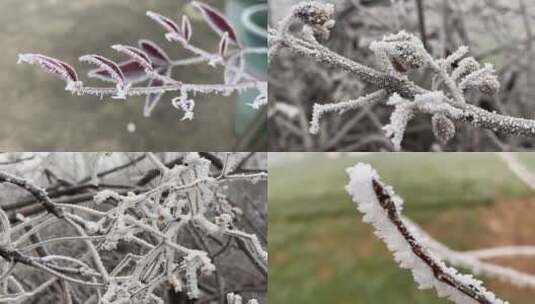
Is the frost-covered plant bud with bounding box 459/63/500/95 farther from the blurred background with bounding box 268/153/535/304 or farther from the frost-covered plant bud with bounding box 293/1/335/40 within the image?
the blurred background with bounding box 268/153/535/304

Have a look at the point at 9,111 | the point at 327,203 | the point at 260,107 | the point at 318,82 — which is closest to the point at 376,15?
the point at 318,82

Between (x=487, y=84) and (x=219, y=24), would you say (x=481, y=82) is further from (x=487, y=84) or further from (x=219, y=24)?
(x=219, y=24)

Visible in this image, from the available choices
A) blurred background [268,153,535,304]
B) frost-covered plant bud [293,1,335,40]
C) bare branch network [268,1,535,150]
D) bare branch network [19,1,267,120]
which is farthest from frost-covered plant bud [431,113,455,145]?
blurred background [268,153,535,304]

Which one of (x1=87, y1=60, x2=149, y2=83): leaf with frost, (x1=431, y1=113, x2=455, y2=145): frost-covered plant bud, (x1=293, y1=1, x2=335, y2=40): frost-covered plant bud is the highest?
(x1=293, y1=1, x2=335, y2=40): frost-covered plant bud

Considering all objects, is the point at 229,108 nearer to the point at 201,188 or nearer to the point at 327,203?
the point at 201,188

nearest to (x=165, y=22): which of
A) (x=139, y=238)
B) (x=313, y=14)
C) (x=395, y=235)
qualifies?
(x=139, y=238)

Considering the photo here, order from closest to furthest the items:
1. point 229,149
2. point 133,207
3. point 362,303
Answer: point 133,207, point 229,149, point 362,303
